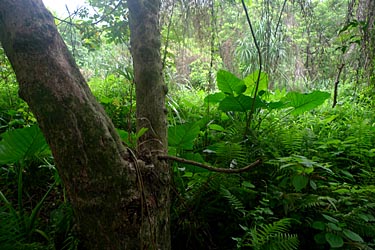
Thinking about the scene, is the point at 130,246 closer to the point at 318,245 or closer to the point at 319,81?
the point at 318,245

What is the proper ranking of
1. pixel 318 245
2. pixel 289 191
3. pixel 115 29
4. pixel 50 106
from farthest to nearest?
pixel 115 29, pixel 289 191, pixel 318 245, pixel 50 106

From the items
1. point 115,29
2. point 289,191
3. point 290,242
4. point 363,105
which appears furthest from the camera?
point 363,105

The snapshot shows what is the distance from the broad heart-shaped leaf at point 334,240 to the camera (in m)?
0.98

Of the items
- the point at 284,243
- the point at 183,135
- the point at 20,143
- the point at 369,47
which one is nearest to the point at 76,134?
the point at 20,143

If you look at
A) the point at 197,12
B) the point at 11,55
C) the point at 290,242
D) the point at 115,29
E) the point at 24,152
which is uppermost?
the point at 197,12

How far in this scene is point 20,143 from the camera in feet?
3.81

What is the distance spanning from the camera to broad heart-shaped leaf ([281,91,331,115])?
1.99m

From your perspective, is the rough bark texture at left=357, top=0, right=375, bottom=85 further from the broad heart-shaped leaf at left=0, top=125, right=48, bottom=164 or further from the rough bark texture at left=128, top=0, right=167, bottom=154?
the broad heart-shaped leaf at left=0, top=125, right=48, bottom=164

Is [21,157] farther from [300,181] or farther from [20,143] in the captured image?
[300,181]

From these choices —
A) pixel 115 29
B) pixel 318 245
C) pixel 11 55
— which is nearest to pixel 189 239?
pixel 318 245

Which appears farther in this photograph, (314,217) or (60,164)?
(314,217)

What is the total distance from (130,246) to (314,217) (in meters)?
0.77

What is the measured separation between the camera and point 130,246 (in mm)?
848

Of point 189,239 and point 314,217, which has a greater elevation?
point 314,217
